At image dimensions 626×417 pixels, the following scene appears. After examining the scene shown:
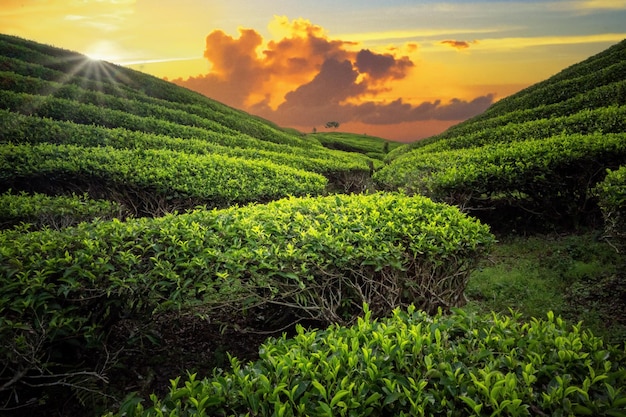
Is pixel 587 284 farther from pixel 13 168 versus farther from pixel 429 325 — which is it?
pixel 13 168

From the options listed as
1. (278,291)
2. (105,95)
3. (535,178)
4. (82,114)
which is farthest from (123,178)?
(105,95)

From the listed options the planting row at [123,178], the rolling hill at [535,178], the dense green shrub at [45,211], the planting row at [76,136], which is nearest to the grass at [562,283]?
the rolling hill at [535,178]

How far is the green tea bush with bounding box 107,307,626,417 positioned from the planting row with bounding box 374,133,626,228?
682cm

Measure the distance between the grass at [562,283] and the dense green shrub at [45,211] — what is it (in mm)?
7468

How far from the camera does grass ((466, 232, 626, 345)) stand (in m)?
6.36

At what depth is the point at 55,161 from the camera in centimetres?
929

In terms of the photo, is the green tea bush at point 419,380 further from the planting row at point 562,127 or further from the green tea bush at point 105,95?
the green tea bush at point 105,95

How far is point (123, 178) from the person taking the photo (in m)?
9.37

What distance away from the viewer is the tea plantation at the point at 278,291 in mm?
2527

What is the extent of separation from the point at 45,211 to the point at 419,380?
307 inches

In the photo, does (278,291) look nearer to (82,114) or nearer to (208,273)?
(208,273)

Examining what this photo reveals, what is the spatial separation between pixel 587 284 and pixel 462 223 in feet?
11.7

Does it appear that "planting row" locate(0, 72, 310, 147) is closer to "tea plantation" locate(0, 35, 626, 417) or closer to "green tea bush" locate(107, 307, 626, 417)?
"tea plantation" locate(0, 35, 626, 417)

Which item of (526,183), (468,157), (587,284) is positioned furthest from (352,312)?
A: (468,157)
